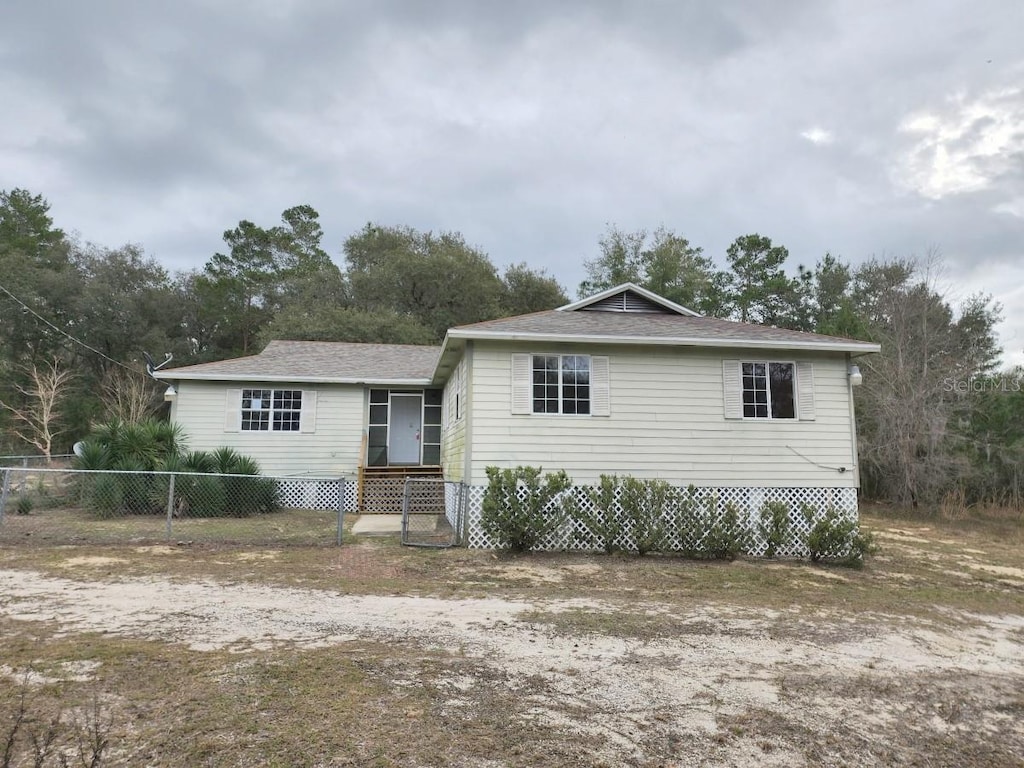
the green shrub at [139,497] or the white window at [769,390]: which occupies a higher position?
the white window at [769,390]

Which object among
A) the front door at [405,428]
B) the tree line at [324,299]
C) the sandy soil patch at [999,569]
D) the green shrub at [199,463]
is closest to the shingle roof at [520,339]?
the front door at [405,428]

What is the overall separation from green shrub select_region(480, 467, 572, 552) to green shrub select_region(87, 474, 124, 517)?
23.7 feet

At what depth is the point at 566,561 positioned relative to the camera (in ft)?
27.3

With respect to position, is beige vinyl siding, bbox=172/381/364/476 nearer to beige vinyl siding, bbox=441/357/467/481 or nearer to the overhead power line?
beige vinyl siding, bbox=441/357/467/481

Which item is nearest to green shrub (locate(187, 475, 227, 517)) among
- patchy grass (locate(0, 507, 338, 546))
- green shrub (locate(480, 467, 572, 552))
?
patchy grass (locate(0, 507, 338, 546))

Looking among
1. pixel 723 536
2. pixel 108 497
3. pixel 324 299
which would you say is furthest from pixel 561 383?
pixel 324 299

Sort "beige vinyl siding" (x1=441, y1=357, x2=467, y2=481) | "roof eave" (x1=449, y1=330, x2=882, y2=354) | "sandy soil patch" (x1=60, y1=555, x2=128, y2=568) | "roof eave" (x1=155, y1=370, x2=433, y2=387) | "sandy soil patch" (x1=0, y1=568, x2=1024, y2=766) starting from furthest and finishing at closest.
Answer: "roof eave" (x1=155, y1=370, x2=433, y2=387)
"beige vinyl siding" (x1=441, y1=357, x2=467, y2=481)
"roof eave" (x1=449, y1=330, x2=882, y2=354)
"sandy soil patch" (x1=60, y1=555, x2=128, y2=568)
"sandy soil patch" (x1=0, y1=568, x2=1024, y2=766)

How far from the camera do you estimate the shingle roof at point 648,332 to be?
9.48 meters

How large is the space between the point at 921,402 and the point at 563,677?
1730 cm

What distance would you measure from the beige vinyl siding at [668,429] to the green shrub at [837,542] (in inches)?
41.9

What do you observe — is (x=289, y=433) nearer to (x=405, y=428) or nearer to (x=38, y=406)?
(x=405, y=428)

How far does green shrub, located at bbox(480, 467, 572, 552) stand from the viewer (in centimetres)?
861

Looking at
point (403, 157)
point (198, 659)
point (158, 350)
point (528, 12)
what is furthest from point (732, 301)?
point (198, 659)

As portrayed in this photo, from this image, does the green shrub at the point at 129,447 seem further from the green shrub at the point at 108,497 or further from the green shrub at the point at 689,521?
the green shrub at the point at 689,521
